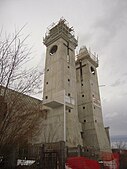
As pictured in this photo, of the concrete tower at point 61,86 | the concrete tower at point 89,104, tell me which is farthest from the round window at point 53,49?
the concrete tower at point 89,104

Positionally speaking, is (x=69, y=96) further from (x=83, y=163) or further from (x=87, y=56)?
(x=83, y=163)

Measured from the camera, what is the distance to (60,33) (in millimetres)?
29062

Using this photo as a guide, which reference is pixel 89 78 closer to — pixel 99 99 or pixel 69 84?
pixel 99 99

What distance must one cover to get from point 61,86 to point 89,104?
8.60 metres

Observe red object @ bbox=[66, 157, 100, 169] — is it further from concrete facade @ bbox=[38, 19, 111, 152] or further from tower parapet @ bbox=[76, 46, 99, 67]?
tower parapet @ bbox=[76, 46, 99, 67]

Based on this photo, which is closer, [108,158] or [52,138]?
[108,158]

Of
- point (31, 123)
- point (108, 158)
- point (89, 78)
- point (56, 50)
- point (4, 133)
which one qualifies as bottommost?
point (108, 158)

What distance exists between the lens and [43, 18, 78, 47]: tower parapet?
2969cm

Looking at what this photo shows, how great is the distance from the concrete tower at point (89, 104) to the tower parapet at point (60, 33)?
5.63m

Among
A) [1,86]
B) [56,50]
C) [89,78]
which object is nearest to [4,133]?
[1,86]

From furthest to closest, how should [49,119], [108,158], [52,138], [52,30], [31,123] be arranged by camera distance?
[52,30]
[49,119]
[52,138]
[108,158]
[31,123]

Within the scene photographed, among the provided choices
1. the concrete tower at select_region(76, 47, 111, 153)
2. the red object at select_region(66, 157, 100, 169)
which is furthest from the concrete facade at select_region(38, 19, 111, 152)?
the red object at select_region(66, 157, 100, 169)

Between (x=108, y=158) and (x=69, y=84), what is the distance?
53.9 ft

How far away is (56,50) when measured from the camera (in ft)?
95.2
